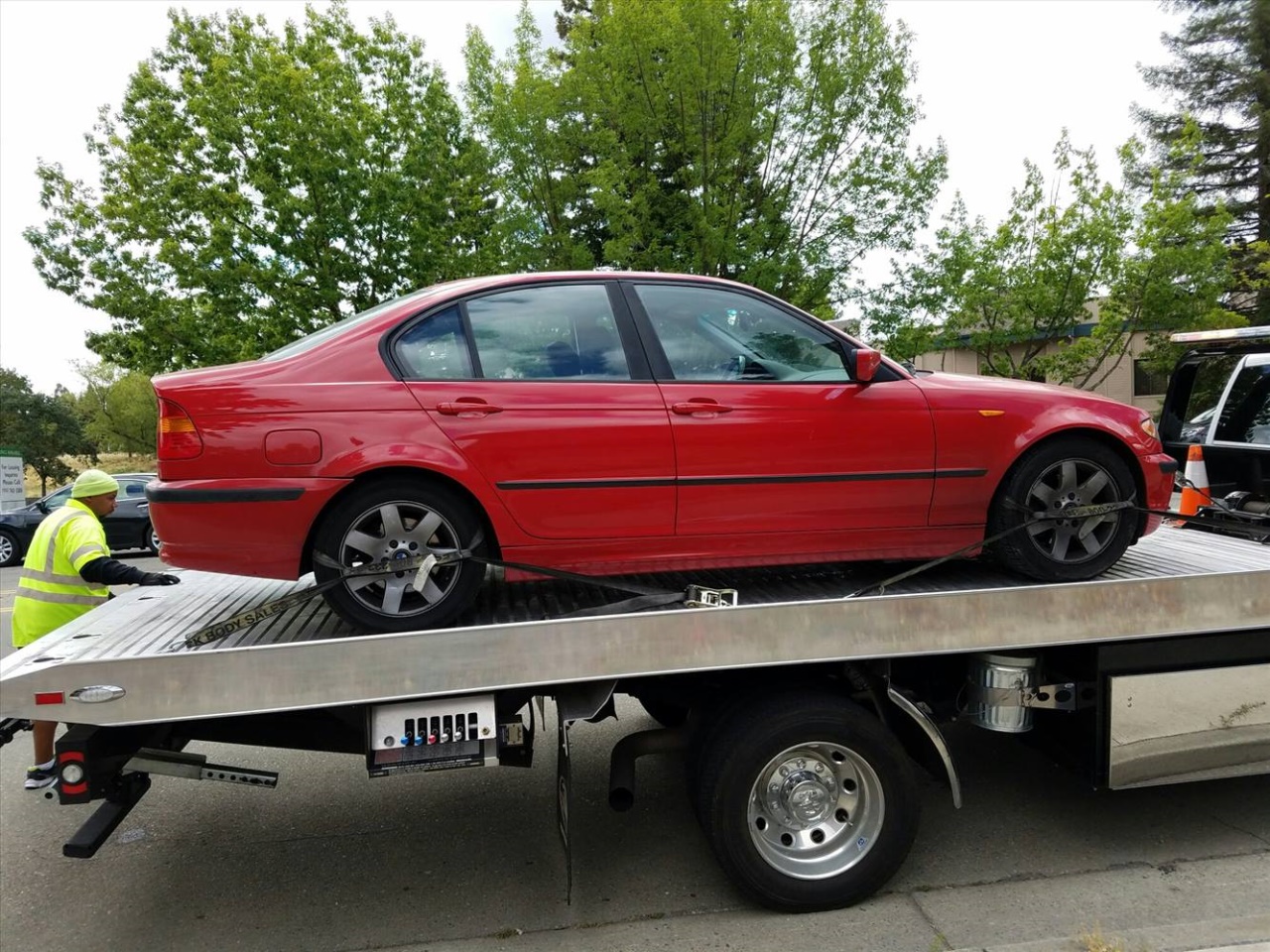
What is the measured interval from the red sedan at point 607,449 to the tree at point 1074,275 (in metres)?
11.5

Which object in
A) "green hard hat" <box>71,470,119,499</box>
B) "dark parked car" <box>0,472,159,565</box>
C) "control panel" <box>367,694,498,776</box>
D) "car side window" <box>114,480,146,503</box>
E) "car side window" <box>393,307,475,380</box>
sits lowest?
"dark parked car" <box>0,472,159,565</box>

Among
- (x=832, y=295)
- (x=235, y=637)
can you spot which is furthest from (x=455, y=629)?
(x=832, y=295)

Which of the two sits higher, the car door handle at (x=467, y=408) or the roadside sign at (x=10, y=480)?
the car door handle at (x=467, y=408)

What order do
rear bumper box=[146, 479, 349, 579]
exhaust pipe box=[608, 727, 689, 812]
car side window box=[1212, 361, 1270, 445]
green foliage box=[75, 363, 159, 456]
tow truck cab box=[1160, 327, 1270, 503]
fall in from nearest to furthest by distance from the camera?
rear bumper box=[146, 479, 349, 579]
exhaust pipe box=[608, 727, 689, 812]
tow truck cab box=[1160, 327, 1270, 503]
car side window box=[1212, 361, 1270, 445]
green foliage box=[75, 363, 159, 456]

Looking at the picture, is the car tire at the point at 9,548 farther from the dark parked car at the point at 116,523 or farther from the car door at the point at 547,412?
the car door at the point at 547,412

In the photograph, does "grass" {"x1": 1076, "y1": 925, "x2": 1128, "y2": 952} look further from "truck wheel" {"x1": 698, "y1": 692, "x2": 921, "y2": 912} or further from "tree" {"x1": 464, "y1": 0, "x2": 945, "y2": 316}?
"tree" {"x1": 464, "y1": 0, "x2": 945, "y2": 316}

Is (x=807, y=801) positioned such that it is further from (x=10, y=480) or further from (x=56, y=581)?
(x=10, y=480)

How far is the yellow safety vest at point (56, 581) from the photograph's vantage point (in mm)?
4164

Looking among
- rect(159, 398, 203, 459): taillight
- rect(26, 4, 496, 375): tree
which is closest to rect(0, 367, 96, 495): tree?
rect(26, 4, 496, 375): tree

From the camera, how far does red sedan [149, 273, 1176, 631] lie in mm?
3031

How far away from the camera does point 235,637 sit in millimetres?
3059

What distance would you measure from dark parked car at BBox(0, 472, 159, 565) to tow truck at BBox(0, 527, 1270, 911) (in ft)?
37.9

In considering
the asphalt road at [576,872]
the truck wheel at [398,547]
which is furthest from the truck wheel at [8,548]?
the truck wheel at [398,547]

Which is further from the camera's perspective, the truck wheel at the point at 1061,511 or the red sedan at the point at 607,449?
the truck wheel at the point at 1061,511
